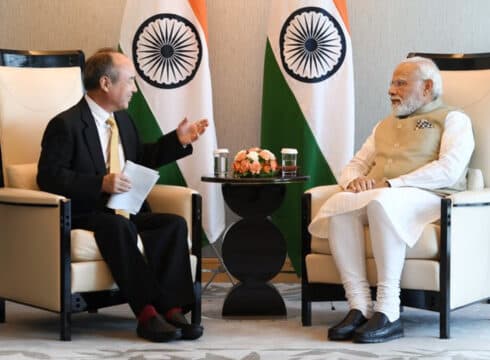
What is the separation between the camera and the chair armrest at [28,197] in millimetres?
3738

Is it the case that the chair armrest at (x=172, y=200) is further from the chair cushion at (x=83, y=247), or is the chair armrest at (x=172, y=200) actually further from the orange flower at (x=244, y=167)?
the chair cushion at (x=83, y=247)

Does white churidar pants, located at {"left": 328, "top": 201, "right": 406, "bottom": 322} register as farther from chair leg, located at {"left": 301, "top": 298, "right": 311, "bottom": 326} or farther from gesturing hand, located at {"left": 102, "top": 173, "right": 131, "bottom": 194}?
gesturing hand, located at {"left": 102, "top": 173, "right": 131, "bottom": 194}

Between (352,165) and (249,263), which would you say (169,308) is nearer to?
(249,263)

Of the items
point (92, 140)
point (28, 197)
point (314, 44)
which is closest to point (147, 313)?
point (28, 197)

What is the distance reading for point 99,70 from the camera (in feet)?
13.3

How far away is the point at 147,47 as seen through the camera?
483 centimetres

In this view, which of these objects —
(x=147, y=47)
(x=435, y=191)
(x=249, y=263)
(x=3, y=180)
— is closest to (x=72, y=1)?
(x=147, y=47)

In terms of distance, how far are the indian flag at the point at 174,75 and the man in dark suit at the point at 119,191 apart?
64 cm

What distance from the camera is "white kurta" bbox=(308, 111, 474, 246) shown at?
3805 millimetres

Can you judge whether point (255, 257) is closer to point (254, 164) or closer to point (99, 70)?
point (254, 164)

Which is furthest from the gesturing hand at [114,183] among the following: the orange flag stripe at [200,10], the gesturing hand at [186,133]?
the orange flag stripe at [200,10]

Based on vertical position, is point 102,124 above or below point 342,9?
below

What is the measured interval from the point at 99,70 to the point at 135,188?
1.71 ft

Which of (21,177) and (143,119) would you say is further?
(143,119)
